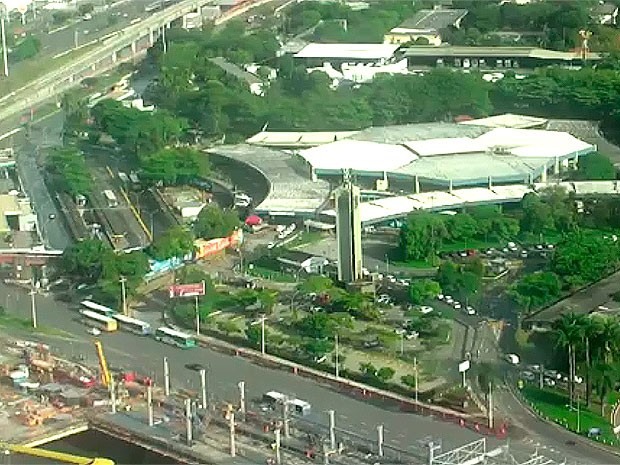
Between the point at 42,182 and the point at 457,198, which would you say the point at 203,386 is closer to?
the point at 457,198

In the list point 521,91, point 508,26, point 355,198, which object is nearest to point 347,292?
point 355,198

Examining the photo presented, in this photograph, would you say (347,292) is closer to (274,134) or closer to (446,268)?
(446,268)

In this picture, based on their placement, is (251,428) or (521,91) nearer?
(251,428)

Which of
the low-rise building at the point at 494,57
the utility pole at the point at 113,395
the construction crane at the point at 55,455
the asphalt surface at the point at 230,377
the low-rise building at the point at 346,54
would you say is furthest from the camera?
the low-rise building at the point at 346,54

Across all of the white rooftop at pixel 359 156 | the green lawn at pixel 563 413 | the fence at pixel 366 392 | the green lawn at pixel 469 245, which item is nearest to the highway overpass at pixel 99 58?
the white rooftop at pixel 359 156

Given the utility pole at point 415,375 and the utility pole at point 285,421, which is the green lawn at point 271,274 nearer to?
the utility pole at point 415,375
